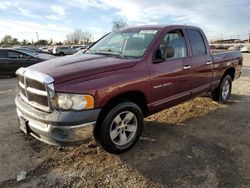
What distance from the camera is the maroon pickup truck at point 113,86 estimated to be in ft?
10.6

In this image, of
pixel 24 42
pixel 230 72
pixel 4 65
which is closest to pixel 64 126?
pixel 230 72

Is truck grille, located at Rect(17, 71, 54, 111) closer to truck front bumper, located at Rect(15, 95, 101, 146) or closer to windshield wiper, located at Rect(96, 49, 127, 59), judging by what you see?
truck front bumper, located at Rect(15, 95, 101, 146)

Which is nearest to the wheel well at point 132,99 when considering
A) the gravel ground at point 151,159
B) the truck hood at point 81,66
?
the truck hood at point 81,66

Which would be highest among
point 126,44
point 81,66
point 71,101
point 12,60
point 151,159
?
point 126,44

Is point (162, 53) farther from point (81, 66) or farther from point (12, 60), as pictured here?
point (12, 60)

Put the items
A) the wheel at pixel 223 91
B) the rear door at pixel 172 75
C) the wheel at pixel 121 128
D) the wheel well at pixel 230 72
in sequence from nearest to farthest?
1. the wheel at pixel 121 128
2. the rear door at pixel 172 75
3. the wheel at pixel 223 91
4. the wheel well at pixel 230 72

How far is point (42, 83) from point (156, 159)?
73.2 inches

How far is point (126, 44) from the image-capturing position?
4539 mm

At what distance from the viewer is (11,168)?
139 inches

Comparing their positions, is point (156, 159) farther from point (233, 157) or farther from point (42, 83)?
point (42, 83)

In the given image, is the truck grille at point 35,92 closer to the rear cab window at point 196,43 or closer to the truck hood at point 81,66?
the truck hood at point 81,66

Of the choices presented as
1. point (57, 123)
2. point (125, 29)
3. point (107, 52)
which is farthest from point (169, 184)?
point (125, 29)

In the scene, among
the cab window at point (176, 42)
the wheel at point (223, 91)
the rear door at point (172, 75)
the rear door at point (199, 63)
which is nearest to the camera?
the rear door at point (172, 75)

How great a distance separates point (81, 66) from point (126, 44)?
1.20 m
